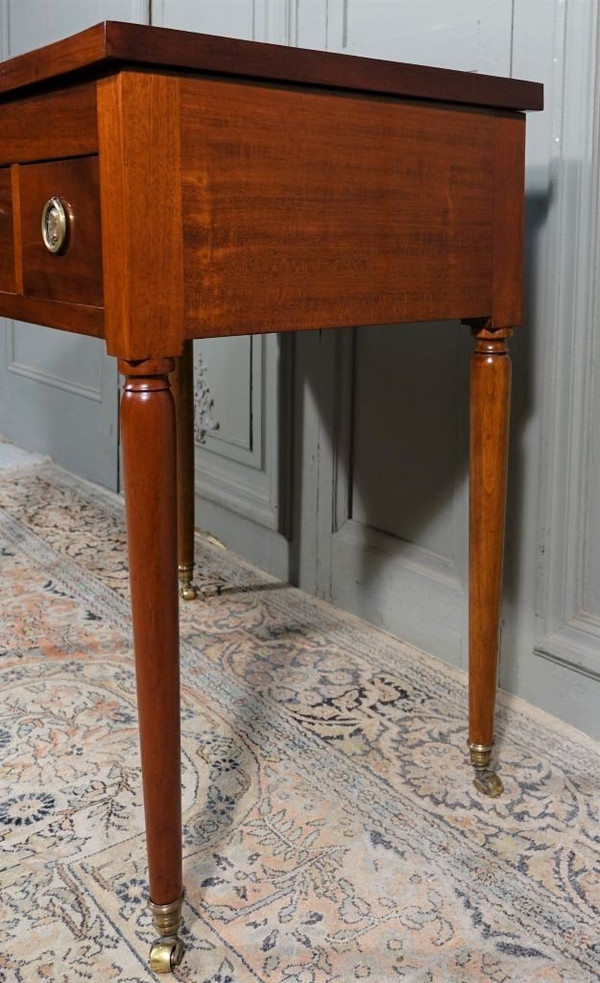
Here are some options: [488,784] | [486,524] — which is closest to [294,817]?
[488,784]

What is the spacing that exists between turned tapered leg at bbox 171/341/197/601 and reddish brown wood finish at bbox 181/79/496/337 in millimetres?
628

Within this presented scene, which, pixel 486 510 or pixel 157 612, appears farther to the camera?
pixel 486 510

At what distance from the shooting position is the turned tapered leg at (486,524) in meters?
1.10

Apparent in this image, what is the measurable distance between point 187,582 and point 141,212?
102cm

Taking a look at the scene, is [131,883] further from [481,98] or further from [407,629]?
[481,98]

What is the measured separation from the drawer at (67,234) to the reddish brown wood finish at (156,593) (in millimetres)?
94

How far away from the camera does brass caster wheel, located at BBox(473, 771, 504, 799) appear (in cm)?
115

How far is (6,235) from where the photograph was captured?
39.4 inches

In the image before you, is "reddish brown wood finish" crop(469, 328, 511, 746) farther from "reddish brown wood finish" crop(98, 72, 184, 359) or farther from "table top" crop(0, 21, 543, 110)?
"reddish brown wood finish" crop(98, 72, 184, 359)

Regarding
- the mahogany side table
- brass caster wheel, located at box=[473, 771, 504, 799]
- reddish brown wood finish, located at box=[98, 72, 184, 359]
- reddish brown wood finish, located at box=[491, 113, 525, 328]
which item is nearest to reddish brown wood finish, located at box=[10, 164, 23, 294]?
the mahogany side table

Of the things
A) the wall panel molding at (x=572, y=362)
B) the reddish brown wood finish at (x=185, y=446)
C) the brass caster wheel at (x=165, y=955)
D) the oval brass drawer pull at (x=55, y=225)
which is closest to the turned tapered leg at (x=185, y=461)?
the reddish brown wood finish at (x=185, y=446)

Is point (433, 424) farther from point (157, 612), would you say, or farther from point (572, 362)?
point (157, 612)

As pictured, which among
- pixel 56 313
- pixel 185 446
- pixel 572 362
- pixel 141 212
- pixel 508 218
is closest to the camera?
pixel 141 212

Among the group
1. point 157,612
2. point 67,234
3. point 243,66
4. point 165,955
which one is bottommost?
point 165,955
